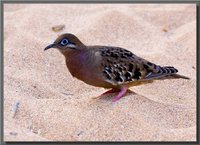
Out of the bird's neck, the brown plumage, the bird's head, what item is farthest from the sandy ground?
the bird's head

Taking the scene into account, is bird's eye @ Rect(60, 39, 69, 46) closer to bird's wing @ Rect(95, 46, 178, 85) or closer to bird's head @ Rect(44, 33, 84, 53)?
bird's head @ Rect(44, 33, 84, 53)

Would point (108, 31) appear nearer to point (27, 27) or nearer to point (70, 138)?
point (27, 27)

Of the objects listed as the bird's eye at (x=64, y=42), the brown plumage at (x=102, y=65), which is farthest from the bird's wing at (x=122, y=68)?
the bird's eye at (x=64, y=42)

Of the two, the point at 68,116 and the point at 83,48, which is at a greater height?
the point at 83,48

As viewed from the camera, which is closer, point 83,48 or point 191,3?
point 83,48

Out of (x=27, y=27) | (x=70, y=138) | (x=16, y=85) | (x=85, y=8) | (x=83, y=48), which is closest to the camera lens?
(x=70, y=138)

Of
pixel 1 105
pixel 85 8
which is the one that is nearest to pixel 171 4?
pixel 85 8

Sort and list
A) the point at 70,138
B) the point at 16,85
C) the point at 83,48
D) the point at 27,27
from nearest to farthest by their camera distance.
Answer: the point at 70,138, the point at 83,48, the point at 16,85, the point at 27,27
